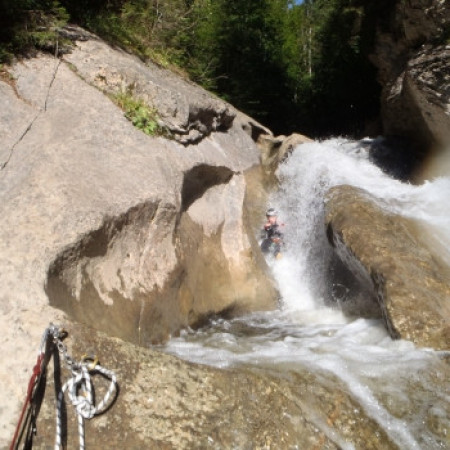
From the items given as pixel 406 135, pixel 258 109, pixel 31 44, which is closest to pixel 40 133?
pixel 31 44

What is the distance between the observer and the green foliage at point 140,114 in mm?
6164

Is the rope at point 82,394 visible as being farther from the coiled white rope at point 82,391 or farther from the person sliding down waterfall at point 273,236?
the person sliding down waterfall at point 273,236

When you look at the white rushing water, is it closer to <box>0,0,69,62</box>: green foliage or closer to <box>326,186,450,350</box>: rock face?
<box>326,186,450,350</box>: rock face

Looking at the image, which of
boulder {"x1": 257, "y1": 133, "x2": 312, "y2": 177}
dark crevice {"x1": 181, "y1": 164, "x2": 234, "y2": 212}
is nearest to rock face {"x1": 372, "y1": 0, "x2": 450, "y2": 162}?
boulder {"x1": 257, "y1": 133, "x2": 312, "y2": 177}

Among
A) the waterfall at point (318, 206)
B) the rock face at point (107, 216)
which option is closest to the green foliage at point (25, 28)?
the rock face at point (107, 216)

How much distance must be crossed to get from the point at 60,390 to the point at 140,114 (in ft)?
13.8

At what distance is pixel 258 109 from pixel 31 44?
14.1m

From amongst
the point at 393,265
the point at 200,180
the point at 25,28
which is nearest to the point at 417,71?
the point at 200,180

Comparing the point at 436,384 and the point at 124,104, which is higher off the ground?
the point at 124,104

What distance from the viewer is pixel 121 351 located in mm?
3104

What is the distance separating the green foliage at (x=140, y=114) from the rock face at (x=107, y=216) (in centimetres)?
14

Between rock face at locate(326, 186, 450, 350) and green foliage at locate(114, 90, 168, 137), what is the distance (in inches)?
109

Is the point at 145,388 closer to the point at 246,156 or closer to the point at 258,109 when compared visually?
the point at 246,156

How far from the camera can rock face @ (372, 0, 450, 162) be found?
1061 centimetres
